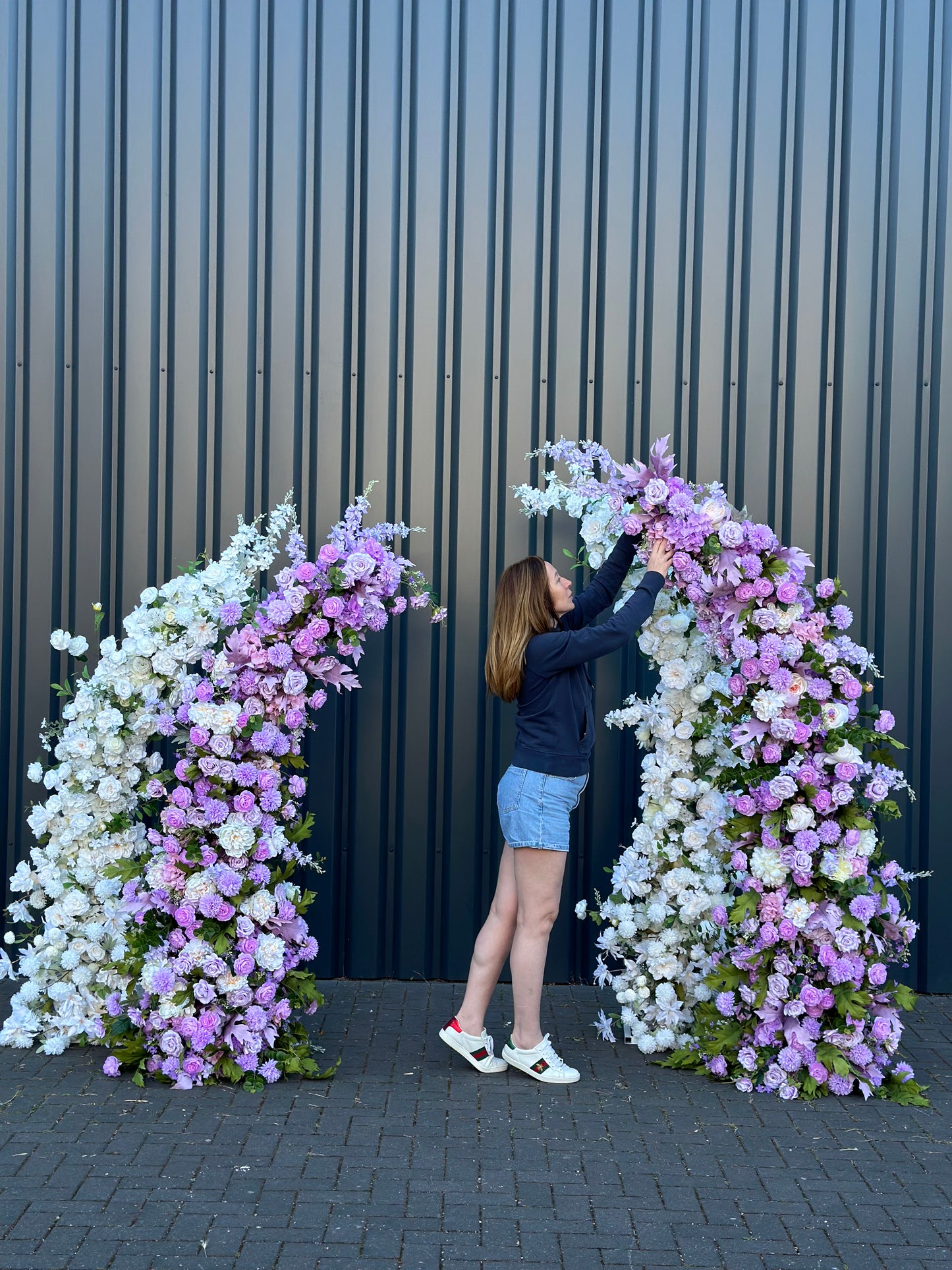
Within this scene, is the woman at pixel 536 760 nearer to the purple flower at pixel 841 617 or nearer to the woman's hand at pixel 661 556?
the woman's hand at pixel 661 556

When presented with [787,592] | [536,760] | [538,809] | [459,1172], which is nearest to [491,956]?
[538,809]

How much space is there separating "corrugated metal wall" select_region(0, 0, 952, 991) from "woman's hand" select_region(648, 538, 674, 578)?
1.43 m

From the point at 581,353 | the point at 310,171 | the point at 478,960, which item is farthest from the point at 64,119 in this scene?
the point at 478,960

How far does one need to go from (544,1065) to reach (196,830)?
1.47m

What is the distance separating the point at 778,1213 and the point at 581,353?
3.69 meters

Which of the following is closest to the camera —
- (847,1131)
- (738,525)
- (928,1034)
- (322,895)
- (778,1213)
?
(778,1213)

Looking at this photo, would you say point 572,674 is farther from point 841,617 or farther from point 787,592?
point 841,617

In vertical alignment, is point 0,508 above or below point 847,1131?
above

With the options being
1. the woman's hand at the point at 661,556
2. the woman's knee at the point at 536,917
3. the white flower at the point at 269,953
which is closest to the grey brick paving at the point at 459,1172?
the white flower at the point at 269,953

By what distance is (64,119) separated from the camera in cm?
554

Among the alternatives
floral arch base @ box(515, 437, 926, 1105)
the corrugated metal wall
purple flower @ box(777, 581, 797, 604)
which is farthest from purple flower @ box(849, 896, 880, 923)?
the corrugated metal wall

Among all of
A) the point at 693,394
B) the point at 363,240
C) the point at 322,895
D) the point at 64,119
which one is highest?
the point at 64,119

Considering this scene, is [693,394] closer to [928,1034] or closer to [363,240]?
[363,240]

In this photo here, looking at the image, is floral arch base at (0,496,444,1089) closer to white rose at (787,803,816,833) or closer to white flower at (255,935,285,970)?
white flower at (255,935,285,970)
